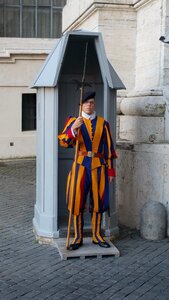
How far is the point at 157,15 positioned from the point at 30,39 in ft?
28.3

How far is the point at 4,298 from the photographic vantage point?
4.49 metres

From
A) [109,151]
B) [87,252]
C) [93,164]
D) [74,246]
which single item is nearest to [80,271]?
[87,252]

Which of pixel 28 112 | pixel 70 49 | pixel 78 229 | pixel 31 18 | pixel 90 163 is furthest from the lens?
pixel 31 18

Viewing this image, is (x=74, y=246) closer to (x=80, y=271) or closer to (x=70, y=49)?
(x=80, y=271)

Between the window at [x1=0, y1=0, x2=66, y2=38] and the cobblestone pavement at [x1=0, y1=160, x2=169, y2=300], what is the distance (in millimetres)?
10294

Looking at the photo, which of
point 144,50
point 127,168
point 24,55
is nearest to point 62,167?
point 127,168

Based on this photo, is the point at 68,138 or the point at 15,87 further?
the point at 15,87

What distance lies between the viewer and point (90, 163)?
570 centimetres

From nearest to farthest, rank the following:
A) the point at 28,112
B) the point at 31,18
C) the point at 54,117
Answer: the point at 54,117, the point at 28,112, the point at 31,18

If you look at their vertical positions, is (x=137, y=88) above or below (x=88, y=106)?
above

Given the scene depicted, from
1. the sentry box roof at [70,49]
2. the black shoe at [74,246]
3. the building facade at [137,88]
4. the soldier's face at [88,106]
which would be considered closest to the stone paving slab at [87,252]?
the black shoe at [74,246]

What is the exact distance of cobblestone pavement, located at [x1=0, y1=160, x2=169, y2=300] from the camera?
462 centimetres

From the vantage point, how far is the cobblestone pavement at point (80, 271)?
462 cm

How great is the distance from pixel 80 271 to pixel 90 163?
3.85ft
